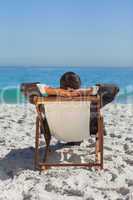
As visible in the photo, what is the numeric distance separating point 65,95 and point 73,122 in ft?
0.89

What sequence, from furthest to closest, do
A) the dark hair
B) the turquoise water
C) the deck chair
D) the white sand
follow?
the turquoise water
the dark hair
the deck chair
the white sand

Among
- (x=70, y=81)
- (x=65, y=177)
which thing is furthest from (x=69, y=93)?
(x=65, y=177)

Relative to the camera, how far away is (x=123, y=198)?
11.3 ft

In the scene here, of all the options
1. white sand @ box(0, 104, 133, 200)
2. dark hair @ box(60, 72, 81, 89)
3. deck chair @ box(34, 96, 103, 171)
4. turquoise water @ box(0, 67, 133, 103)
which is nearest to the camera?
white sand @ box(0, 104, 133, 200)

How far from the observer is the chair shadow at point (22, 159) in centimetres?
421

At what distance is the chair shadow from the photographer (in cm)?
421

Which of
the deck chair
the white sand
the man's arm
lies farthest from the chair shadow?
the man's arm

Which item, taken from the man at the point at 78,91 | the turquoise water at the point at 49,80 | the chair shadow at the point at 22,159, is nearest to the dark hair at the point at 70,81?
the man at the point at 78,91

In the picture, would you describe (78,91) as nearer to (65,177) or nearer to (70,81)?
(70,81)

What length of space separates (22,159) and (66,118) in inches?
25.9

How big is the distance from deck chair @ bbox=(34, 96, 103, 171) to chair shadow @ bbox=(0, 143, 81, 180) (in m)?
0.17

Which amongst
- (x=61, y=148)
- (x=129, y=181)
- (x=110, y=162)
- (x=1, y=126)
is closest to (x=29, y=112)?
(x=1, y=126)

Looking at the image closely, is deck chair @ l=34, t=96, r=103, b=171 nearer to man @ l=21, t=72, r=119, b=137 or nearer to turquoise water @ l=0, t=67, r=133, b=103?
man @ l=21, t=72, r=119, b=137

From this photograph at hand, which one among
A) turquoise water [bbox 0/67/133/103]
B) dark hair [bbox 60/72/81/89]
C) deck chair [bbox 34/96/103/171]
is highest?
dark hair [bbox 60/72/81/89]
